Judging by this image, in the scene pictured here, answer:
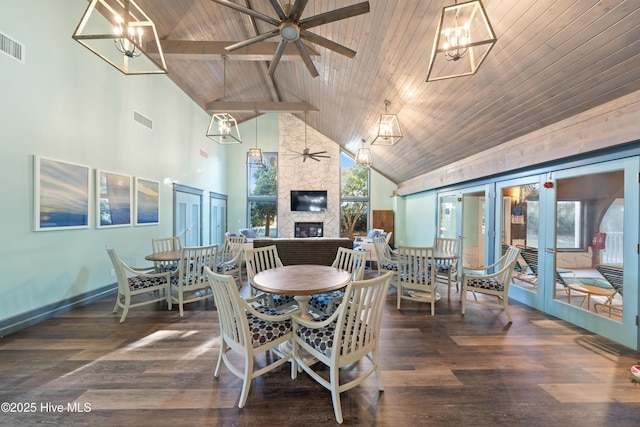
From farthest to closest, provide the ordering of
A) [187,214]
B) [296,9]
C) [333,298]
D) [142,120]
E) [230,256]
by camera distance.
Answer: [187,214]
[230,256]
[142,120]
[333,298]
[296,9]

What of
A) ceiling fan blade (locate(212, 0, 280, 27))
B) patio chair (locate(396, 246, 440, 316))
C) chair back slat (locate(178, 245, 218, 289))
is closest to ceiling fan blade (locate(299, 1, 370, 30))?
ceiling fan blade (locate(212, 0, 280, 27))

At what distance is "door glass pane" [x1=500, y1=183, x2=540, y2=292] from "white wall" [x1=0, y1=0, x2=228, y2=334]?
672 centimetres

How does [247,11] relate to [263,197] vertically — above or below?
above

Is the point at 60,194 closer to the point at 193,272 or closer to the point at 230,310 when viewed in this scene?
the point at 193,272

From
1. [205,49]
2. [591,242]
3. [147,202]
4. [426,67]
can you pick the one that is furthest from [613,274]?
[147,202]

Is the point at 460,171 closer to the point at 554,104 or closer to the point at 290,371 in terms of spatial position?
the point at 554,104

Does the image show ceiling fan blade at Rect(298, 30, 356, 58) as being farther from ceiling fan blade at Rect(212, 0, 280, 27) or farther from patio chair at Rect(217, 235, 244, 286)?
patio chair at Rect(217, 235, 244, 286)

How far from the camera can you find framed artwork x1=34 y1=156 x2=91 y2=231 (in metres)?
3.12

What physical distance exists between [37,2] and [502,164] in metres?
6.80

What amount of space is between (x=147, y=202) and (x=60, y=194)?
5.72 feet

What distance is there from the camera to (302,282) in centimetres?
239

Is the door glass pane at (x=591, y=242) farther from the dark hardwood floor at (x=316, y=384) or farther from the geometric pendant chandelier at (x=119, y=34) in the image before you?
the geometric pendant chandelier at (x=119, y=34)

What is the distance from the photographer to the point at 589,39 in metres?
2.18

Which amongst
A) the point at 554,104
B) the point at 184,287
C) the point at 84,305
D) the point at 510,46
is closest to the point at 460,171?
the point at 554,104
